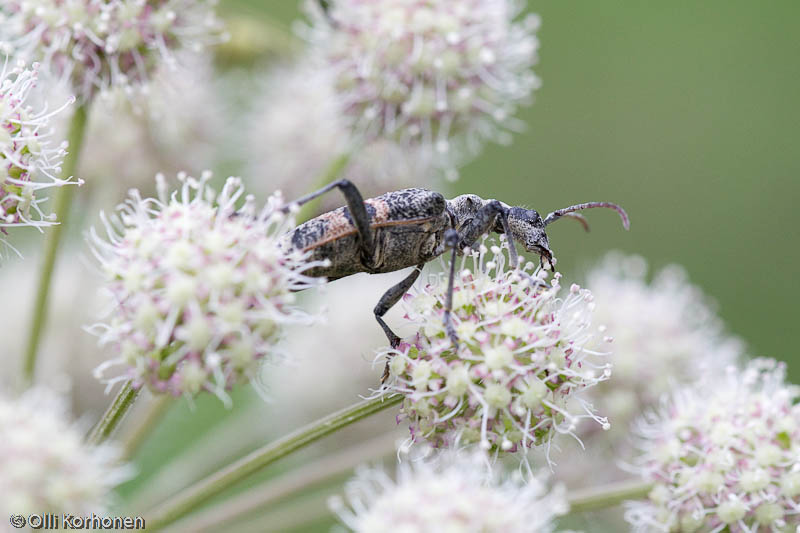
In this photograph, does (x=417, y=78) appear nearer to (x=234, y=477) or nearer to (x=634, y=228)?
(x=234, y=477)

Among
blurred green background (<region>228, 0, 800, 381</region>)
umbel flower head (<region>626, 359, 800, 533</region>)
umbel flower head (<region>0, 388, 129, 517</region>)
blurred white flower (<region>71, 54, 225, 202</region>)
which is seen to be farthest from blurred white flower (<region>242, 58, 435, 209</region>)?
umbel flower head (<region>626, 359, 800, 533</region>)

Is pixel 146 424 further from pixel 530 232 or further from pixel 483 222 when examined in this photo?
pixel 530 232

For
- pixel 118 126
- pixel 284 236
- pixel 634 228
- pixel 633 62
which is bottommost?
pixel 284 236

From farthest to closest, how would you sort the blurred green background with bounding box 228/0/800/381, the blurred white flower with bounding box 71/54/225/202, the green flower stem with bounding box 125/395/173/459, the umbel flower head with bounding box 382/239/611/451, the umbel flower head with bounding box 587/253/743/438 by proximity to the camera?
the blurred green background with bounding box 228/0/800/381 → the blurred white flower with bounding box 71/54/225/202 → the umbel flower head with bounding box 587/253/743/438 → the green flower stem with bounding box 125/395/173/459 → the umbel flower head with bounding box 382/239/611/451

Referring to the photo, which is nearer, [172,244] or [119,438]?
[172,244]

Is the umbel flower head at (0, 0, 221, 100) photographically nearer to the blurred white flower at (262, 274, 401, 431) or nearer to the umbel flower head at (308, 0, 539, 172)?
the umbel flower head at (308, 0, 539, 172)

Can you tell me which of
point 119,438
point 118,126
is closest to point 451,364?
point 119,438

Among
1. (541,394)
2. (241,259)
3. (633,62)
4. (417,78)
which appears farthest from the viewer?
(633,62)
